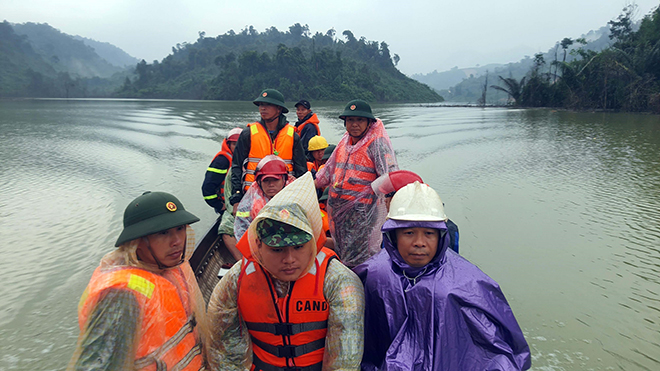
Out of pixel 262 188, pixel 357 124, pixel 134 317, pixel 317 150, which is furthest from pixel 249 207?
pixel 317 150

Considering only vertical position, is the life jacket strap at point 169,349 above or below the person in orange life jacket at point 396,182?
below

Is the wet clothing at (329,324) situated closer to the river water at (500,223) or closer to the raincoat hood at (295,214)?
the raincoat hood at (295,214)

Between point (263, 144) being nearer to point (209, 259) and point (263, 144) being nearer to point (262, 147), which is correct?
point (262, 147)

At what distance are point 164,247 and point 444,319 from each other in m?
1.19

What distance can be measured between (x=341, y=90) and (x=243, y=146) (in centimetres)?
4745

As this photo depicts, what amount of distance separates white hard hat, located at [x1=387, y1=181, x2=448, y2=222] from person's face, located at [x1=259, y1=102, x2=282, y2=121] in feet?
7.65

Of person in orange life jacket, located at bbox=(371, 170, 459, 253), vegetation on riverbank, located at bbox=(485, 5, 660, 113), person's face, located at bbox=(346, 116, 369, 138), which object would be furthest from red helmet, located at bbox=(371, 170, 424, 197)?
vegetation on riverbank, located at bbox=(485, 5, 660, 113)

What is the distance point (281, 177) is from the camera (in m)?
2.96

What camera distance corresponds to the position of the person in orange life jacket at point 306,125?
19.0 feet

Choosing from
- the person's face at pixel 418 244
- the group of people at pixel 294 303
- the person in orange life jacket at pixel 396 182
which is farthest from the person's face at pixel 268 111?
the person's face at pixel 418 244

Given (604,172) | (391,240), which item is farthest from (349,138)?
(604,172)

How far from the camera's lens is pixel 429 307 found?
156cm

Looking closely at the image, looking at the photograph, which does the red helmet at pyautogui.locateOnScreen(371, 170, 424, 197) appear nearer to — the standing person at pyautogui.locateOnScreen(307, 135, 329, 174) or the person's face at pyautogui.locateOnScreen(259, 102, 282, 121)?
the person's face at pyautogui.locateOnScreen(259, 102, 282, 121)

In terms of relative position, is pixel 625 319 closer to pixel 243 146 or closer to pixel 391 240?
pixel 391 240
